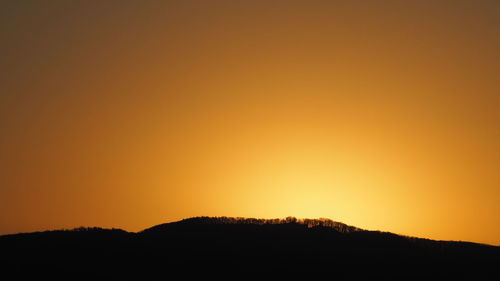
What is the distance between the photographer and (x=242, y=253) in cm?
3950

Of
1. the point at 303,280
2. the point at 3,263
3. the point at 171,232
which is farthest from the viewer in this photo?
the point at 171,232

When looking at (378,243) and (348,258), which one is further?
(378,243)

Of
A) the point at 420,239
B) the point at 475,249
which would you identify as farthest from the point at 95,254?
the point at 475,249

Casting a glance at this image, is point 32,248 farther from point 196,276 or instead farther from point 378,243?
point 378,243

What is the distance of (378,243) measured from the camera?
4181cm

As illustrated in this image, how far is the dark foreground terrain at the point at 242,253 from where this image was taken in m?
37.5

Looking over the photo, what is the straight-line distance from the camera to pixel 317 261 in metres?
38.6

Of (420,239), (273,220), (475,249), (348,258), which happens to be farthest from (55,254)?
(475,249)

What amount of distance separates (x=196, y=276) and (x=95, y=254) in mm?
7322

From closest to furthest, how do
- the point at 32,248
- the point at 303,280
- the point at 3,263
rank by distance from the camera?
A: the point at 303,280, the point at 3,263, the point at 32,248

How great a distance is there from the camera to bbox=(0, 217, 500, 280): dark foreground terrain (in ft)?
123

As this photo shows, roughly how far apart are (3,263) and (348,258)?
2061 cm

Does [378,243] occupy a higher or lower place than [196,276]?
higher

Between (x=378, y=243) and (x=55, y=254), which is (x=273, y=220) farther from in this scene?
(x=55, y=254)
